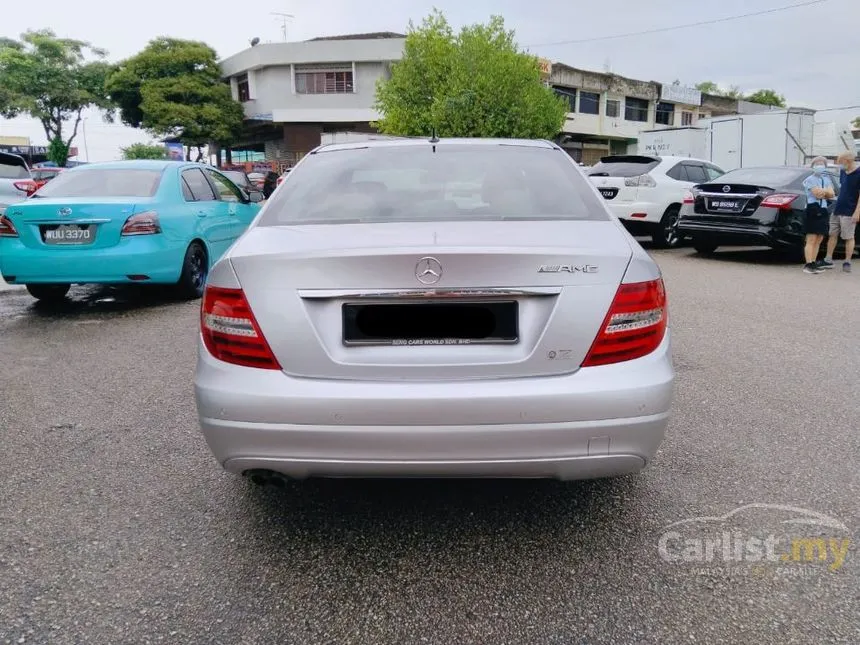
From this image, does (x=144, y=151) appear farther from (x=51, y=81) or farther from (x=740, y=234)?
(x=740, y=234)

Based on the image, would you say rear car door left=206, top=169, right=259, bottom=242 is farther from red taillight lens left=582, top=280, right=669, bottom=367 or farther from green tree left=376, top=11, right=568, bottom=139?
green tree left=376, top=11, right=568, bottom=139

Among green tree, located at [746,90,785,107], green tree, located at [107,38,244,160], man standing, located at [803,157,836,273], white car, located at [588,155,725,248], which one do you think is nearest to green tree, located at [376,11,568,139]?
green tree, located at [107,38,244,160]

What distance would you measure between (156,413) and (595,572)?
270cm

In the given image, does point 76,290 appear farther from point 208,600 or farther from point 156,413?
point 208,600

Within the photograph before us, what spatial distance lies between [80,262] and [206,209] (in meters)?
1.55

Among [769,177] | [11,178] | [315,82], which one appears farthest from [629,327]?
[315,82]

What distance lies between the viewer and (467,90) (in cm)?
2688

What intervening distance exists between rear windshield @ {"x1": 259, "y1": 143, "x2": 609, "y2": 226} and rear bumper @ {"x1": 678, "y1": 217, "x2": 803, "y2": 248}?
7919 mm

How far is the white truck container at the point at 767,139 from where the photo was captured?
1839 cm

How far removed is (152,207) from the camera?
21.6 feet

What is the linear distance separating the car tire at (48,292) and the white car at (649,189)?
27.3 feet

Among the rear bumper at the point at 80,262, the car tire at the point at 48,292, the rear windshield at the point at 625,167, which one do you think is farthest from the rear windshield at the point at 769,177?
A: the car tire at the point at 48,292

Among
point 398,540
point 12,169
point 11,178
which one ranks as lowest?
point 398,540

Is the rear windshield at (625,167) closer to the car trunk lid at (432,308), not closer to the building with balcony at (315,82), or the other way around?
the car trunk lid at (432,308)
